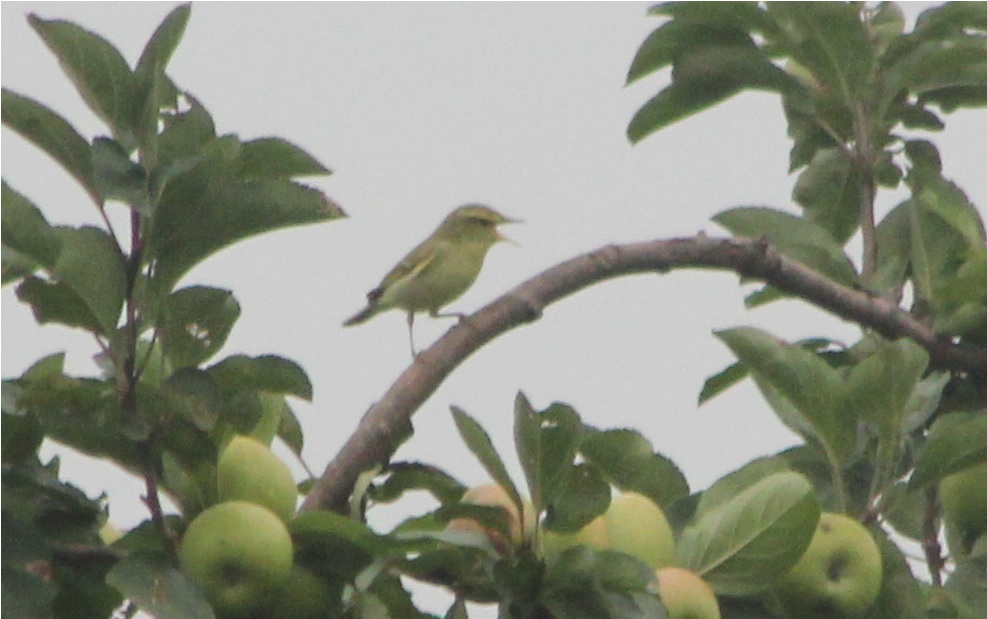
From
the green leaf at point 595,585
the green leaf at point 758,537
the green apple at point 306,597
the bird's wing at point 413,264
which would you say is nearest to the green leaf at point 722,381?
the green leaf at point 758,537

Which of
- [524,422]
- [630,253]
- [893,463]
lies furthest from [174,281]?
[893,463]

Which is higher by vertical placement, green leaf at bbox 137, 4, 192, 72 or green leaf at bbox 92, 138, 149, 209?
green leaf at bbox 137, 4, 192, 72

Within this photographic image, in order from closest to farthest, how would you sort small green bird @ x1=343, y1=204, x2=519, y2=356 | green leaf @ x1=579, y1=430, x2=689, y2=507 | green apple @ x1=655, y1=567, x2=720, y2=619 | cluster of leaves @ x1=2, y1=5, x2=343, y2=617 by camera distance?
1. cluster of leaves @ x1=2, y1=5, x2=343, y2=617
2. green apple @ x1=655, y1=567, x2=720, y2=619
3. green leaf @ x1=579, y1=430, x2=689, y2=507
4. small green bird @ x1=343, y1=204, x2=519, y2=356

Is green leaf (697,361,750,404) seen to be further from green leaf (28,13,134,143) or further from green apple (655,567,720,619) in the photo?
green leaf (28,13,134,143)

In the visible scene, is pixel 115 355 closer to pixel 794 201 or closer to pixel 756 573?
pixel 756 573

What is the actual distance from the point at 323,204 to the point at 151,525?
0.45m

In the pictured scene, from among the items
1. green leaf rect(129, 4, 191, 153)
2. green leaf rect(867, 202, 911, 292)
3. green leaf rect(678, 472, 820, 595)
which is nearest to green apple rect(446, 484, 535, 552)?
green leaf rect(678, 472, 820, 595)

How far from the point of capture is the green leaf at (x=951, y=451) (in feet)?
8.10

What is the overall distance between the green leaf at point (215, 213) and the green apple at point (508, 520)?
0.42m

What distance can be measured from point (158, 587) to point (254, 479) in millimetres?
236

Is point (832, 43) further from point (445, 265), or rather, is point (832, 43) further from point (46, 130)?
point (46, 130)

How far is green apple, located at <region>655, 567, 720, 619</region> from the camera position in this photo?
7.05ft

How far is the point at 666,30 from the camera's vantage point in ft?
10.8

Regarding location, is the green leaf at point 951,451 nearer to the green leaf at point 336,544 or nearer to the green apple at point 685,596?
the green apple at point 685,596
